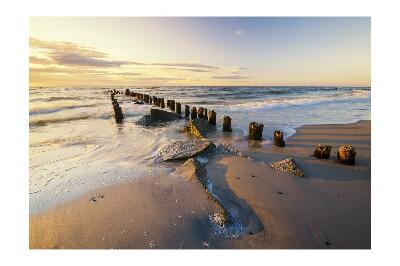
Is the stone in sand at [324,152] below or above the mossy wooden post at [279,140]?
below

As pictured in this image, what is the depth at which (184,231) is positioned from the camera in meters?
3.00

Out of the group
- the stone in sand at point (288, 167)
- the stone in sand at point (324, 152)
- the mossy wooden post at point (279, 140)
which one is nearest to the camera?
the stone in sand at point (288, 167)

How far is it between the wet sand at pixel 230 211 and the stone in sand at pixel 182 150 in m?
0.73

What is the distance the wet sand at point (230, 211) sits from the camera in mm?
2904

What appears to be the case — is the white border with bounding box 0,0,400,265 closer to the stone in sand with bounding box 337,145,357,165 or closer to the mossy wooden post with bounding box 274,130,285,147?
the stone in sand with bounding box 337,145,357,165

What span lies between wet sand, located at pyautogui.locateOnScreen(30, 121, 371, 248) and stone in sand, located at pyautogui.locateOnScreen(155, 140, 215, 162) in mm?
731

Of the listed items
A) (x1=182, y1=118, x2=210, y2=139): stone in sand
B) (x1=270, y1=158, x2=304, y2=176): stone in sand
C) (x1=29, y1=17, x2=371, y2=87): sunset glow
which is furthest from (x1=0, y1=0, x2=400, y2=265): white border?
(x1=182, y1=118, x2=210, y2=139): stone in sand

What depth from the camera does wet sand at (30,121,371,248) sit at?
290 cm

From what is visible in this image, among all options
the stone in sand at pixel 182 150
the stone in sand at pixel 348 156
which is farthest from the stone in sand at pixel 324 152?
the stone in sand at pixel 182 150

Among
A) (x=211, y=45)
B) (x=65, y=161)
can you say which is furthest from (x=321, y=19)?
(x=65, y=161)
